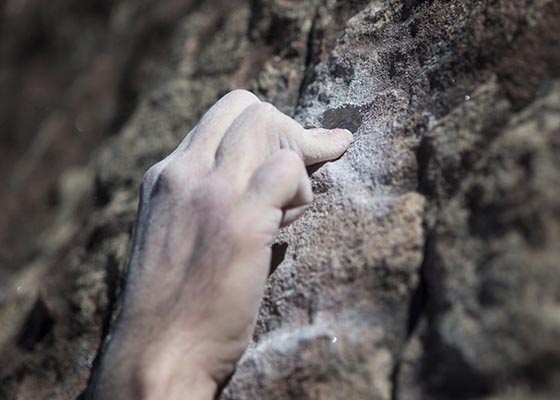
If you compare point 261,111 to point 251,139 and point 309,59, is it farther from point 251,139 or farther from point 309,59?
point 309,59

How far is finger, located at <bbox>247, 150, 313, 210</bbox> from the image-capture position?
1.05 metres

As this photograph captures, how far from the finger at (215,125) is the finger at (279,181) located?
0.40 ft

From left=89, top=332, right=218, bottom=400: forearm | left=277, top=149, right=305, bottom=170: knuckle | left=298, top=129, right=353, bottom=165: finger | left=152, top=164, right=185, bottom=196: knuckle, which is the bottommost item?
left=89, top=332, right=218, bottom=400: forearm

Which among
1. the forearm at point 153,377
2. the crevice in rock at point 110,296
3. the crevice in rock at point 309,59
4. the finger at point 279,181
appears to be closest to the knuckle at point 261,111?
the finger at point 279,181

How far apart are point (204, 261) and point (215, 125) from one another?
290 mm

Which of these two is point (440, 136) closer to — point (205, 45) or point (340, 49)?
point (340, 49)

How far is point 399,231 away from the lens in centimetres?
106

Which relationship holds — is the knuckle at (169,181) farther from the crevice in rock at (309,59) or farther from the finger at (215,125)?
the crevice in rock at (309,59)

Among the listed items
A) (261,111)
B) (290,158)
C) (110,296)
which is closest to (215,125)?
(261,111)

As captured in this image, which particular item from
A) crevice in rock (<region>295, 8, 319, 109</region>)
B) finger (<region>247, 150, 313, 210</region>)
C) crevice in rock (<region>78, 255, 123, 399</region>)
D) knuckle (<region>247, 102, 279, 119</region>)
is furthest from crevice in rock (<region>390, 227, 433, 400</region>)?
crevice in rock (<region>78, 255, 123, 399</region>)

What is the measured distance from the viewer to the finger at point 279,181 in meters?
1.05

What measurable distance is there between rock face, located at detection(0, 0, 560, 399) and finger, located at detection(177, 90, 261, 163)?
8.2 inches

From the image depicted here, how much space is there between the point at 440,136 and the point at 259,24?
941 millimetres

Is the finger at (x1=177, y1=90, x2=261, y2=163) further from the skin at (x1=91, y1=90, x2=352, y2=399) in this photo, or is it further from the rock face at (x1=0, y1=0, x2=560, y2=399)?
the rock face at (x1=0, y1=0, x2=560, y2=399)
